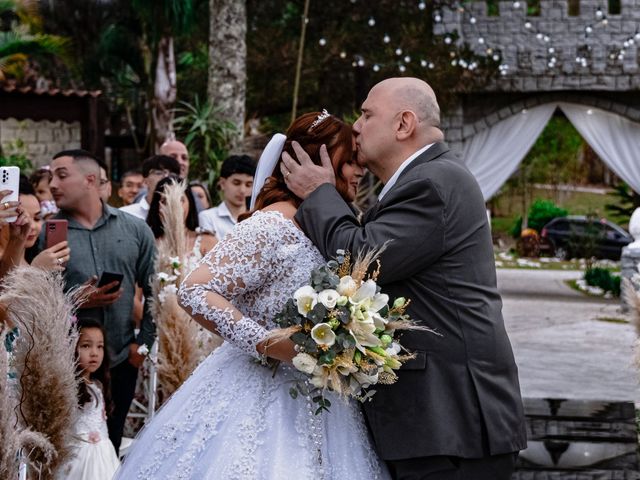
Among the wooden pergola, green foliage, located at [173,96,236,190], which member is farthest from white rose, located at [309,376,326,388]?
the wooden pergola

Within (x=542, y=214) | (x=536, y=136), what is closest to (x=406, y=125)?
(x=536, y=136)

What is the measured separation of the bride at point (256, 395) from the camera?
345 cm

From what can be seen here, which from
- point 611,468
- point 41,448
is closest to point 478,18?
point 611,468

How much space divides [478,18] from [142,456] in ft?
63.1

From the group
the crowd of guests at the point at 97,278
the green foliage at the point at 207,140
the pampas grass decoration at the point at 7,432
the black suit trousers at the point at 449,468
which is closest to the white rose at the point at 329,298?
the black suit trousers at the point at 449,468

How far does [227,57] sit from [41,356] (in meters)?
10.5

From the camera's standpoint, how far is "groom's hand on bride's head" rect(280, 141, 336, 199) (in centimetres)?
356

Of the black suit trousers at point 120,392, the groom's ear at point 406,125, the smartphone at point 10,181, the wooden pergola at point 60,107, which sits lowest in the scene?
the black suit trousers at point 120,392

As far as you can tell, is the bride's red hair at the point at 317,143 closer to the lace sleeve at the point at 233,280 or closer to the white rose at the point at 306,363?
the lace sleeve at the point at 233,280

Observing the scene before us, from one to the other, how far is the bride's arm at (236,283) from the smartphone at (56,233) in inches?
67.4

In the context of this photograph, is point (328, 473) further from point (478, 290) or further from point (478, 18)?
point (478, 18)

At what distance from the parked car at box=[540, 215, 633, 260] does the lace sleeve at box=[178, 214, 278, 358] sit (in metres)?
27.1

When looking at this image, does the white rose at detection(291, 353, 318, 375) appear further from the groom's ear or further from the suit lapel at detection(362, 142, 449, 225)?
the groom's ear

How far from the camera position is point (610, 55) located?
70.6 feet
